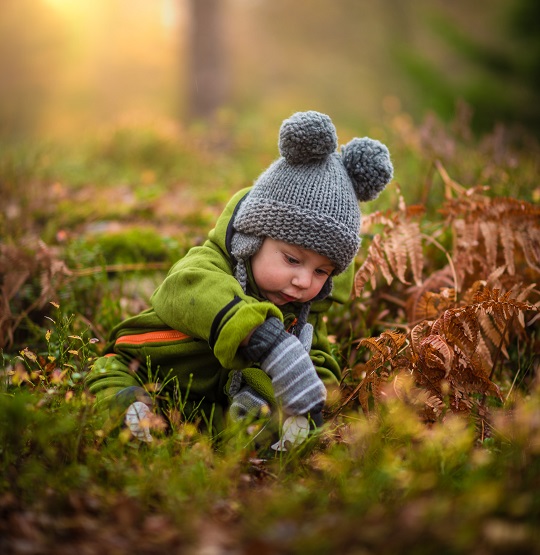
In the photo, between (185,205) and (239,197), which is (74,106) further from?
(239,197)

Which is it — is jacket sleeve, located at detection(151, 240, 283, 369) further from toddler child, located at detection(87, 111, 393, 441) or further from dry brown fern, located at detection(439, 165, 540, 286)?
dry brown fern, located at detection(439, 165, 540, 286)

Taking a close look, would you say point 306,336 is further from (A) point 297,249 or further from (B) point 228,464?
(B) point 228,464

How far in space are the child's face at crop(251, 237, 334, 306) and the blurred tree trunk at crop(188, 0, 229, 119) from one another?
10.8m

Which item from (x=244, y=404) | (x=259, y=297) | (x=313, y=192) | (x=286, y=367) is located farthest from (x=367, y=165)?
(x=244, y=404)

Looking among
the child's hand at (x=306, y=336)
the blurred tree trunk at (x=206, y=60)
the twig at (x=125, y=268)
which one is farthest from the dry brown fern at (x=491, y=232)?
the blurred tree trunk at (x=206, y=60)

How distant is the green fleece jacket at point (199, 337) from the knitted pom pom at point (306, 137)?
42cm

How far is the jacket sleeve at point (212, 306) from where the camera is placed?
2.35 meters

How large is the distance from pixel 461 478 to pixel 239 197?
5.41 ft

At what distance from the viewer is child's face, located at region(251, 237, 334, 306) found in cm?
264

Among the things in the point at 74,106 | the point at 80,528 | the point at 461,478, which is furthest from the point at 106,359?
the point at 74,106

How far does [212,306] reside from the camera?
2424 mm

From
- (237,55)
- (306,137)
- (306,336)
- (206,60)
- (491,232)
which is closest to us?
(306,137)

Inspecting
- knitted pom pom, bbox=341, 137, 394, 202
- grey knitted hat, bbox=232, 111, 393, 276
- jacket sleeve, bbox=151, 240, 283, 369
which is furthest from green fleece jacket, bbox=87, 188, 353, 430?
knitted pom pom, bbox=341, 137, 394, 202

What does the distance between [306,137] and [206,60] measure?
11034mm
